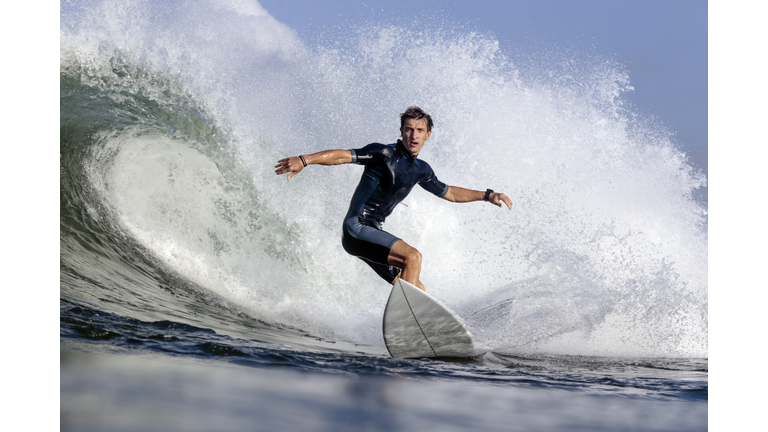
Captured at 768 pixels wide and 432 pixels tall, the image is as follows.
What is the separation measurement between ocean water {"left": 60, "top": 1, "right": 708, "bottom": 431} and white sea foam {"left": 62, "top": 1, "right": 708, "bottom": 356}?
0.02m

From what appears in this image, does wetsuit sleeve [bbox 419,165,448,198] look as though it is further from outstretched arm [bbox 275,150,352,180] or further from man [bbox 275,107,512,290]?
outstretched arm [bbox 275,150,352,180]

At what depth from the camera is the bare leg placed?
2650 mm

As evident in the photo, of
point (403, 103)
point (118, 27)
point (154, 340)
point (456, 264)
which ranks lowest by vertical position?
point (154, 340)

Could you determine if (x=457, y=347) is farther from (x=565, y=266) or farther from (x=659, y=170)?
(x=659, y=170)

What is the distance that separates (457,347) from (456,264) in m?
1.39

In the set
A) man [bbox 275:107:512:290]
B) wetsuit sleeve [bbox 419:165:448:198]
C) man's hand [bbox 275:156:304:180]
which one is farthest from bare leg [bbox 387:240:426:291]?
man's hand [bbox 275:156:304:180]

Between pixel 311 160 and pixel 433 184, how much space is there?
2.63 feet

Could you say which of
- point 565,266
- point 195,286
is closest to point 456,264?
point 565,266

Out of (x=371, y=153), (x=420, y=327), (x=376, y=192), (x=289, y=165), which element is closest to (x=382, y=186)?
(x=376, y=192)

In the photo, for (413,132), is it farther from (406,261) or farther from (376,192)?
(406,261)

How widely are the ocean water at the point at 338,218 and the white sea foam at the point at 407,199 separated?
2cm

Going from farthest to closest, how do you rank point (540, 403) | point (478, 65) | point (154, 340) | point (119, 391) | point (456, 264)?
1. point (478, 65)
2. point (456, 264)
3. point (154, 340)
4. point (540, 403)
5. point (119, 391)

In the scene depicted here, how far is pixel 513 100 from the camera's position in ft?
14.5

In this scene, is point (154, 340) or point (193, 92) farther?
point (193, 92)
